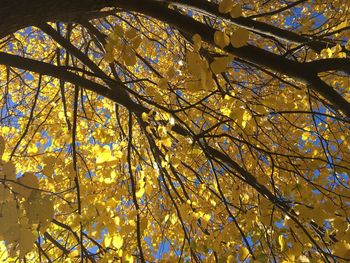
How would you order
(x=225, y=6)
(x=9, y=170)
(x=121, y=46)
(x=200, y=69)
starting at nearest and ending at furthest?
(x=9, y=170)
(x=200, y=69)
(x=225, y=6)
(x=121, y=46)

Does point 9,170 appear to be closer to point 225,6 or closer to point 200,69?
point 200,69

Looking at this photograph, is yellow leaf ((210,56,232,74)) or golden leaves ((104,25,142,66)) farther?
golden leaves ((104,25,142,66))

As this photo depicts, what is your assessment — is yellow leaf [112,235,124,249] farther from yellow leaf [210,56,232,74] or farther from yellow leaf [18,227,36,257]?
yellow leaf [210,56,232,74]

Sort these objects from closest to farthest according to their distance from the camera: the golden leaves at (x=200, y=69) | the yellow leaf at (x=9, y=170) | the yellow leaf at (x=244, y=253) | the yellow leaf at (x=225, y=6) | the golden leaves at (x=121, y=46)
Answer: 1. the yellow leaf at (x=9, y=170)
2. the golden leaves at (x=200, y=69)
3. the yellow leaf at (x=225, y=6)
4. the golden leaves at (x=121, y=46)
5. the yellow leaf at (x=244, y=253)

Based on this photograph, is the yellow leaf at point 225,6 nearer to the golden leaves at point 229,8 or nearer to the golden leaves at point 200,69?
the golden leaves at point 229,8

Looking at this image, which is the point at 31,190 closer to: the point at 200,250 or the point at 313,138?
the point at 200,250

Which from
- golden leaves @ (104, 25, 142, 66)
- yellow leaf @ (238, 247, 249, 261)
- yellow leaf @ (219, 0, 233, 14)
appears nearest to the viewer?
yellow leaf @ (219, 0, 233, 14)

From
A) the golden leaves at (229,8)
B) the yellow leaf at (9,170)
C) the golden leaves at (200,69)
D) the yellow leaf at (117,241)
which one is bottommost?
the yellow leaf at (9,170)

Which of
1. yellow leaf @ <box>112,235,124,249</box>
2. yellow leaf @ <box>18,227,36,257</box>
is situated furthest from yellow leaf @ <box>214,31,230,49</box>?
yellow leaf @ <box>112,235,124,249</box>

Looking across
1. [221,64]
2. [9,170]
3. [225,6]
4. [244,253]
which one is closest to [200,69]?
[221,64]

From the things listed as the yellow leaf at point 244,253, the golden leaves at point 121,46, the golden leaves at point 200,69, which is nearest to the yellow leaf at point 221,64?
the golden leaves at point 200,69

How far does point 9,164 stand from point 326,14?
3937 millimetres

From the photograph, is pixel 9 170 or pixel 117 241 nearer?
pixel 9 170

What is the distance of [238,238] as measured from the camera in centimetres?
253
